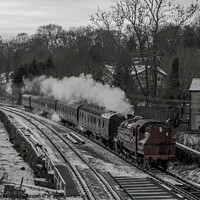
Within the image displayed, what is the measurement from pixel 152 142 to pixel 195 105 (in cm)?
2029

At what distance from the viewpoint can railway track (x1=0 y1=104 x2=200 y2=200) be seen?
17000 mm

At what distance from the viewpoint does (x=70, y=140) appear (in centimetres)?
3506

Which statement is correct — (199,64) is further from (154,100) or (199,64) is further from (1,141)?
(1,141)

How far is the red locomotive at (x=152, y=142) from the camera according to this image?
22.4m

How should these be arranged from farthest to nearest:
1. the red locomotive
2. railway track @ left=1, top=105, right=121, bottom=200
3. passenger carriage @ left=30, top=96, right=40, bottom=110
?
passenger carriage @ left=30, top=96, right=40, bottom=110, the red locomotive, railway track @ left=1, top=105, right=121, bottom=200

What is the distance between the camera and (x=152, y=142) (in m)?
22.4

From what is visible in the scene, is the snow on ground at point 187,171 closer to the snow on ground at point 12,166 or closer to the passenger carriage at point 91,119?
the snow on ground at point 12,166

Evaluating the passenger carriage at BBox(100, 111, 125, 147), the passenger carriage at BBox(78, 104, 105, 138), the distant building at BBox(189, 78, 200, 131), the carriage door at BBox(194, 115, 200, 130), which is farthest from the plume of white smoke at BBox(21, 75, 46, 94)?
the passenger carriage at BBox(100, 111, 125, 147)

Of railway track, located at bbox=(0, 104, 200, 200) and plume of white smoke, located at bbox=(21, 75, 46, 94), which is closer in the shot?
railway track, located at bbox=(0, 104, 200, 200)

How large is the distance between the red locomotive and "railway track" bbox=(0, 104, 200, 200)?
700 mm

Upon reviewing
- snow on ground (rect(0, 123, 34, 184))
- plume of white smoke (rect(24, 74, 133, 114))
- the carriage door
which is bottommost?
snow on ground (rect(0, 123, 34, 184))

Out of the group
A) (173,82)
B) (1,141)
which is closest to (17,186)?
(1,141)

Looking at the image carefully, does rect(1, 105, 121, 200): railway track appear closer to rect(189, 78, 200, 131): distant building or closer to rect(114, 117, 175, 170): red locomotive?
rect(114, 117, 175, 170): red locomotive

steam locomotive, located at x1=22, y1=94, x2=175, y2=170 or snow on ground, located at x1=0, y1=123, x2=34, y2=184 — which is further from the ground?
steam locomotive, located at x1=22, y1=94, x2=175, y2=170
